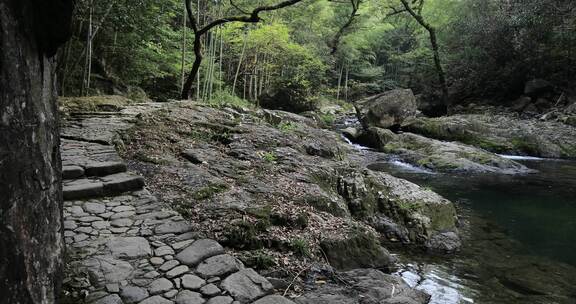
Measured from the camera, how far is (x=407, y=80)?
121 ft

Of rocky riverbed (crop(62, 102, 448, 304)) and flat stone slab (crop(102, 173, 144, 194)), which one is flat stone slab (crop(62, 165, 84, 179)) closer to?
rocky riverbed (crop(62, 102, 448, 304))

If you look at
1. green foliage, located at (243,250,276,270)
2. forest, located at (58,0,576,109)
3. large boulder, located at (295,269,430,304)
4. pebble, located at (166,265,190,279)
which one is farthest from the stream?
forest, located at (58,0,576,109)

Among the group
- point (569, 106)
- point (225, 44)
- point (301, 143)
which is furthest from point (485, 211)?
point (225, 44)

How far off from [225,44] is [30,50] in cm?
2040

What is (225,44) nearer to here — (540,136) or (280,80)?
(280,80)

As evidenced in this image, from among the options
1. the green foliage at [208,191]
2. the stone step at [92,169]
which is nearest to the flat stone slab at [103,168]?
the stone step at [92,169]

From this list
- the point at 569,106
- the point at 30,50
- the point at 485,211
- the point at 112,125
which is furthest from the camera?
the point at 569,106

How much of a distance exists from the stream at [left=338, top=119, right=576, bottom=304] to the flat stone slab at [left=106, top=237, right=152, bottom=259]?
3.49m

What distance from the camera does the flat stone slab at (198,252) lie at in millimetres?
3348

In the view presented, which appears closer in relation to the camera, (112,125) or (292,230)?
(292,230)

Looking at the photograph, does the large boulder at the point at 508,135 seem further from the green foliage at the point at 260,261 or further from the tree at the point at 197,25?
the green foliage at the point at 260,261

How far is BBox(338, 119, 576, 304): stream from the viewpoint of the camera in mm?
5383

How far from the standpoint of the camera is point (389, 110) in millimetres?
18625

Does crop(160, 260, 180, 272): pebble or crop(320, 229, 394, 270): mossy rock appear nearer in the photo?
crop(160, 260, 180, 272): pebble
